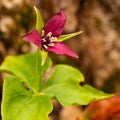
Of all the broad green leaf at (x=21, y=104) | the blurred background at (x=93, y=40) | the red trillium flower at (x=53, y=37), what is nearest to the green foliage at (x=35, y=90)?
the broad green leaf at (x=21, y=104)

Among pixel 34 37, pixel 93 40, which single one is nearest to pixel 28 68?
pixel 34 37

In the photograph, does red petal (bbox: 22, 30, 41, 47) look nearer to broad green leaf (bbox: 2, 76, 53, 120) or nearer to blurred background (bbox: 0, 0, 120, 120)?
broad green leaf (bbox: 2, 76, 53, 120)

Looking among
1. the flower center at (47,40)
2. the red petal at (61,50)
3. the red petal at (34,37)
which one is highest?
the red petal at (34,37)

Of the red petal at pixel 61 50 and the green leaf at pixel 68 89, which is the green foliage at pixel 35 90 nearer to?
the green leaf at pixel 68 89

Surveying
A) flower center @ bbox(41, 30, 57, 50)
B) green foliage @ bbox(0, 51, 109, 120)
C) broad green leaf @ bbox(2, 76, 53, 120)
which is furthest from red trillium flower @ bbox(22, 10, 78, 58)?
broad green leaf @ bbox(2, 76, 53, 120)

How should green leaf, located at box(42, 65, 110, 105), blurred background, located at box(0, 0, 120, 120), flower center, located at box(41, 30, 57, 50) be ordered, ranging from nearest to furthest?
flower center, located at box(41, 30, 57, 50) < green leaf, located at box(42, 65, 110, 105) < blurred background, located at box(0, 0, 120, 120)

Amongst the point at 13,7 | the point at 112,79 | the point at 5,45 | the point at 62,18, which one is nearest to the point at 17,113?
the point at 62,18
